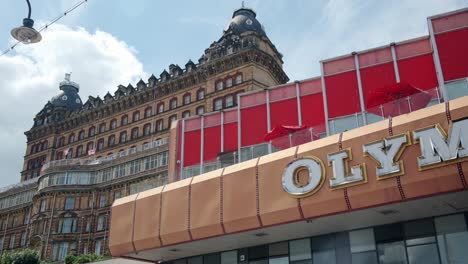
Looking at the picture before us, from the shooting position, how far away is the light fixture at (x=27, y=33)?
19.0 metres

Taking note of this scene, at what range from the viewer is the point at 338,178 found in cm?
2023

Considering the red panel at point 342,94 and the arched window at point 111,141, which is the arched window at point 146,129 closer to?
the arched window at point 111,141

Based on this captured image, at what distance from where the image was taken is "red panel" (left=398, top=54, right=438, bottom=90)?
86.0 feet

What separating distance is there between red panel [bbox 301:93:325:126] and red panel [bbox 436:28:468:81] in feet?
22.3

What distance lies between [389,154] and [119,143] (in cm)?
7054

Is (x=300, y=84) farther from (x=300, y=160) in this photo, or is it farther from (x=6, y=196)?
(x=6, y=196)

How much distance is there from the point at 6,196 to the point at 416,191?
85160 mm

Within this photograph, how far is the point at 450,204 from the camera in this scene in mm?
18984

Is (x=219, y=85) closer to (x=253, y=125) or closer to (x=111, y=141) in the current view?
(x=111, y=141)

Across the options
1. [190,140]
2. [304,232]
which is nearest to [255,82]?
[190,140]

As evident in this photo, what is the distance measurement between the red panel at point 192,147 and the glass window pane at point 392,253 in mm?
14488

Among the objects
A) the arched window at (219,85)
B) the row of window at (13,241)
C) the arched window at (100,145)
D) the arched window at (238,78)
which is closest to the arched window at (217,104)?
the arched window at (219,85)

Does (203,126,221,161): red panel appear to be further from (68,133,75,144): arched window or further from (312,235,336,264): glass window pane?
(68,133,75,144): arched window

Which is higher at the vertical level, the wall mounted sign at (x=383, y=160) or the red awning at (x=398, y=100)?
the red awning at (x=398, y=100)
